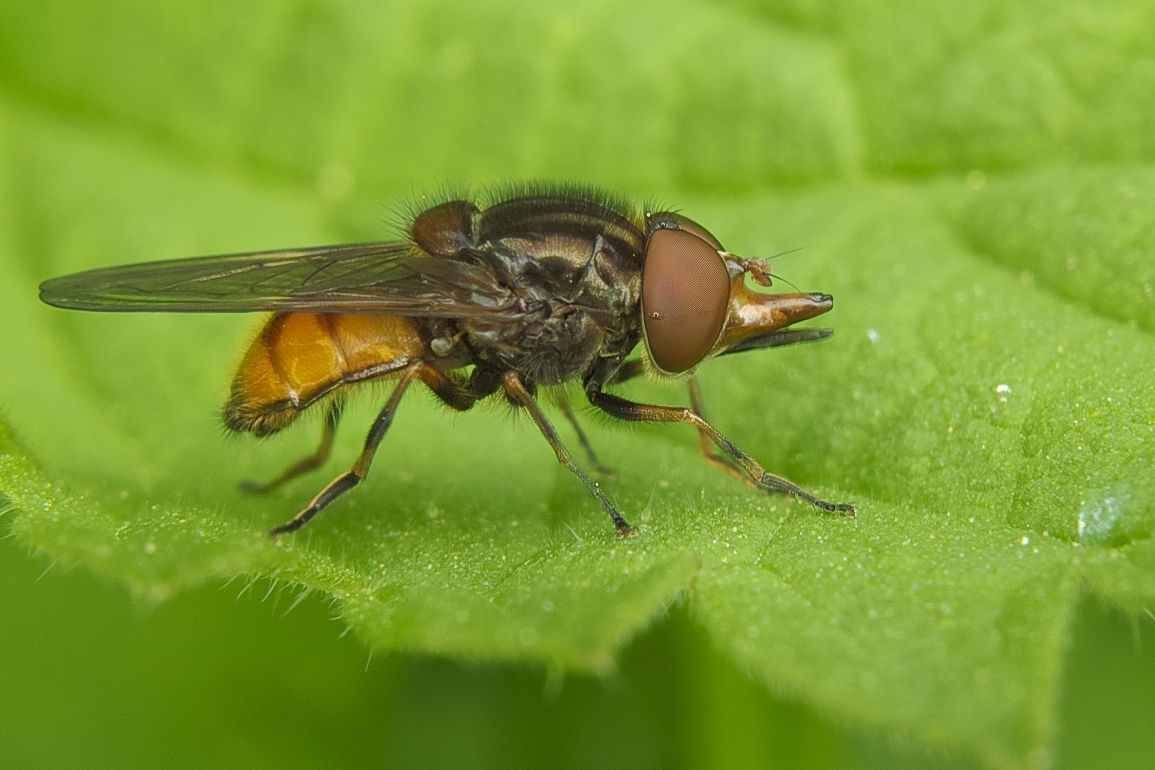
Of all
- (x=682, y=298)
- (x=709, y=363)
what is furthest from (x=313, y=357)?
(x=709, y=363)

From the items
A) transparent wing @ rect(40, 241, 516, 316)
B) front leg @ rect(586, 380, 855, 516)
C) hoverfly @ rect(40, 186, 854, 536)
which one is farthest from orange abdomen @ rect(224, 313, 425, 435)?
front leg @ rect(586, 380, 855, 516)

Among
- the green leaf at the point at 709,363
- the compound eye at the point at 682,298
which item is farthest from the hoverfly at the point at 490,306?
the green leaf at the point at 709,363

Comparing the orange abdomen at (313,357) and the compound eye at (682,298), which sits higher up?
the compound eye at (682,298)

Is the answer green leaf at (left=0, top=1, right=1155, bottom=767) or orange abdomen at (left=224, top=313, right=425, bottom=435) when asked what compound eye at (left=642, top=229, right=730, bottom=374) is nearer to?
green leaf at (left=0, top=1, right=1155, bottom=767)

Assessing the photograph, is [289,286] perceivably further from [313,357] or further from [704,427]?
[704,427]

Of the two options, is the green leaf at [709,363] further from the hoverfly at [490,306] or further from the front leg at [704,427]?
the hoverfly at [490,306]
